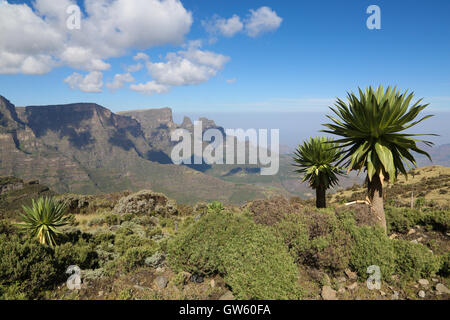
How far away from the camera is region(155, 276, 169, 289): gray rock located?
6.12 m

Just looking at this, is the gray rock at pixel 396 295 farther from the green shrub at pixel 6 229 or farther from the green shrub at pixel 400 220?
the green shrub at pixel 6 229

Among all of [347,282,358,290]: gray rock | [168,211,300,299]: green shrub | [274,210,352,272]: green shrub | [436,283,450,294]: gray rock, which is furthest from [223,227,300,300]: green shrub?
[436,283,450,294]: gray rock

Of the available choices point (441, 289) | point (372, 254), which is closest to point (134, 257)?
point (372, 254)

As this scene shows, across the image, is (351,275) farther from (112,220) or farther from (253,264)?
(112,220)

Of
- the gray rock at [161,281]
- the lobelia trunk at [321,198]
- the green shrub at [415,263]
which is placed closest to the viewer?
the green shrub at [415,263]

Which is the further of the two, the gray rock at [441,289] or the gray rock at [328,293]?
the gray rock at [328,293]

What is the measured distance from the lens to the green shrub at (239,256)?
516cm

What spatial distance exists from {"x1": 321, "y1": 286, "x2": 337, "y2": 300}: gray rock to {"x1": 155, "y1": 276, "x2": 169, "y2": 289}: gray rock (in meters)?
3.86

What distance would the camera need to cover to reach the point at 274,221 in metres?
7.84

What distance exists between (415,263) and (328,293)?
2.33 m

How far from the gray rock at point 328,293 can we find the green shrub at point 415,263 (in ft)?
6.29

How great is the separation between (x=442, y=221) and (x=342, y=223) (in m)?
4.82

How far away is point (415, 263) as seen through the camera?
5.79 metres

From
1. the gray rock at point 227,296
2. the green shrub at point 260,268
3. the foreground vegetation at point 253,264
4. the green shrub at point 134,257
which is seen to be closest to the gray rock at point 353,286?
the foreground vegetation at point 253,264
